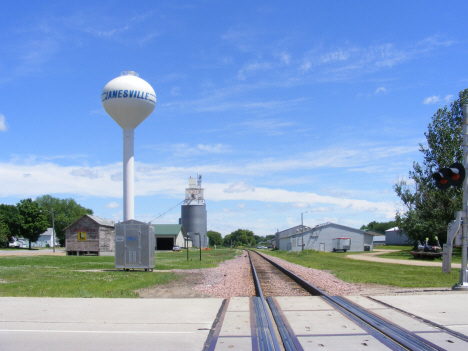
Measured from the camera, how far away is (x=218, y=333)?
6723mm

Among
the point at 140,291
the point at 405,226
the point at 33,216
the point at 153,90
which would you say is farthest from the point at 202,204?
the point at 140,291

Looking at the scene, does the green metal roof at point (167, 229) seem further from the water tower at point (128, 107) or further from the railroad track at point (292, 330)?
the railroad track at point (292, 330)

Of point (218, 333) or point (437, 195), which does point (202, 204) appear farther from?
point (218, 333)

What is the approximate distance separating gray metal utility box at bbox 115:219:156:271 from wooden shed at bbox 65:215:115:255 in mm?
22868

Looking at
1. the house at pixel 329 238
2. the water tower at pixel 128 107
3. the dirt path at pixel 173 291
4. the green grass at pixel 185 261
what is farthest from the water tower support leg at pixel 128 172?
the house at pixel 329 238

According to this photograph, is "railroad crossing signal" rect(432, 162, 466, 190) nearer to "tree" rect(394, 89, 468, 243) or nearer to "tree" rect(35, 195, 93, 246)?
"tree" rect(394, 89, 468, 243)

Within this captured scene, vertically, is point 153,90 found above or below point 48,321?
above

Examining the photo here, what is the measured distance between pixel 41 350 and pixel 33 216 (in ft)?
262

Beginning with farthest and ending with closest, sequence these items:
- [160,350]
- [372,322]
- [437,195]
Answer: [437,195]
[372,322]
[160,350]

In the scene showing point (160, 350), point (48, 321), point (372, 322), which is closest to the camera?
point (160, 350)

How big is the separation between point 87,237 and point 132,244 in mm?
24243

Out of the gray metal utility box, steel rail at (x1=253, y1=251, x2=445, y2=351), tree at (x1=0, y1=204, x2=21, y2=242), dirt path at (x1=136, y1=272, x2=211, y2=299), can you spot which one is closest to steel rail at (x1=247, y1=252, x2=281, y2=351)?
steel rail at (x1=253, y1=251, x2=445, y2=351)

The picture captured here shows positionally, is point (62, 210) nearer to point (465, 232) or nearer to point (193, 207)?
point (193, 207)

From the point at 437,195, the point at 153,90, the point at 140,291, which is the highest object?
the point at 153,90
